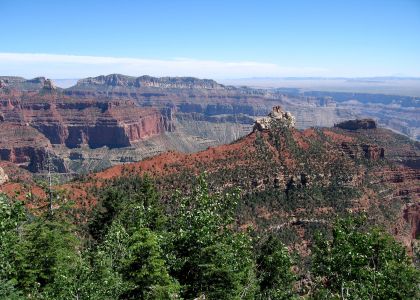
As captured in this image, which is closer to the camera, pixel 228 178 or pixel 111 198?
pixel 111 198

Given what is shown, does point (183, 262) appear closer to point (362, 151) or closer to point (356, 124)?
point (362, 151)

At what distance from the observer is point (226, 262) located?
2322 centimetres

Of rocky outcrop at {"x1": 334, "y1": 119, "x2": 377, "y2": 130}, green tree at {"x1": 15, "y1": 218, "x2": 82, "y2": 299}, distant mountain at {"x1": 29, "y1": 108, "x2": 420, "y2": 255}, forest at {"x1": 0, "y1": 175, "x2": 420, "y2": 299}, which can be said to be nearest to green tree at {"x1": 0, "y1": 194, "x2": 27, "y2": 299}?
forest at {"x1": 0, "y1": 175, "x2": 420, "y2": 299}

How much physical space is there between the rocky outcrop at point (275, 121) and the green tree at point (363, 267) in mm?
74051

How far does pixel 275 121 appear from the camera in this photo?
351ft

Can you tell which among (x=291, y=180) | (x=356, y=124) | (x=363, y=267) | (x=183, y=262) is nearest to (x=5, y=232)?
(x=183, y=262)

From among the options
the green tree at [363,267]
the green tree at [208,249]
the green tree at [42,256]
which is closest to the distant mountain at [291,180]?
the green tree at [42,256]

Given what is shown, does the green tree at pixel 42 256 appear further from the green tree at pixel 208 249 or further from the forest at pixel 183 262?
the green tree at pixel 208 249

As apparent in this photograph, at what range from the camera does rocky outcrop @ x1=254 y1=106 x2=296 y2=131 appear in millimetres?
105188

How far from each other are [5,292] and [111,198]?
3031cm

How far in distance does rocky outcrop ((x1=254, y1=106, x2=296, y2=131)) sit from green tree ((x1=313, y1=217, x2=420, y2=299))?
74051 mm

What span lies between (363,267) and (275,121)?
81880 millimetres

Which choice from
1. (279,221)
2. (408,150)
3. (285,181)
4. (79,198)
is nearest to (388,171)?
(285,181)

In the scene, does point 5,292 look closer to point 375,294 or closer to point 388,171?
point 375,294
